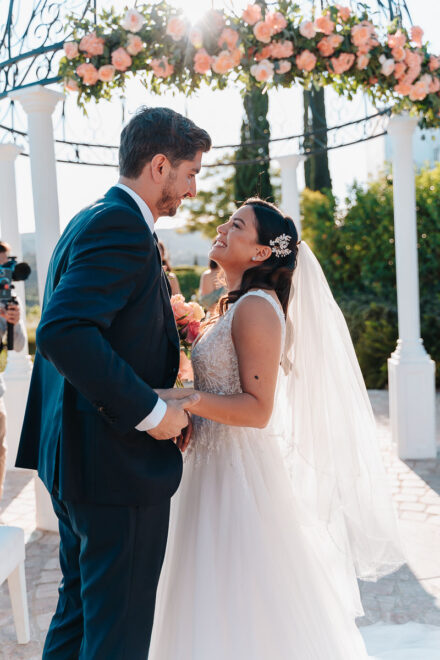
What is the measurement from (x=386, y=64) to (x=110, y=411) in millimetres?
3824

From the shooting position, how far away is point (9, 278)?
15.2ft

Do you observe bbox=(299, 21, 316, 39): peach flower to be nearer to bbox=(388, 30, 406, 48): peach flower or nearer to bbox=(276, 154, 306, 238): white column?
bbox=(388, 30, 406, 48): peach flower

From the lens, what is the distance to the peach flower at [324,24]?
4316 mm

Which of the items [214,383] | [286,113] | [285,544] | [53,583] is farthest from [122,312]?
[286,113]

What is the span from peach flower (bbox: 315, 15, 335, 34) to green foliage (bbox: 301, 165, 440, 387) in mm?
6197

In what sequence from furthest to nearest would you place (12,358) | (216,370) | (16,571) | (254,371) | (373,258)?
(373,258) < (12,358) < (16,571) < (216,370) < (254,371)

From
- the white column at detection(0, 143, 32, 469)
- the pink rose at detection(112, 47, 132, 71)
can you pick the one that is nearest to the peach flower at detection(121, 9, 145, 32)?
the pink rose at detection(112, 47, 132, 71)

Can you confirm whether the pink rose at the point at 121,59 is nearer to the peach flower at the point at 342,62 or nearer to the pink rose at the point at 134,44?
the pink rose at the point at 134,44

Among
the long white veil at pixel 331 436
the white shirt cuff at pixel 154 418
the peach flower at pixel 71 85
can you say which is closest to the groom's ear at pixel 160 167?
the white shirt cuff at pixel 154 418

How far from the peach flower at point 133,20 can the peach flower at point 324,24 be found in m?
1.22

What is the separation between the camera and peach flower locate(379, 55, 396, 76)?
454 cm

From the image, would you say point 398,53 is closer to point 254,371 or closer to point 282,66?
point 282,66

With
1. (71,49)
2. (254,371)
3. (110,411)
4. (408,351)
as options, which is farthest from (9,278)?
(408,351)

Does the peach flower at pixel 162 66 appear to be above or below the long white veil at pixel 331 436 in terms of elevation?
above
